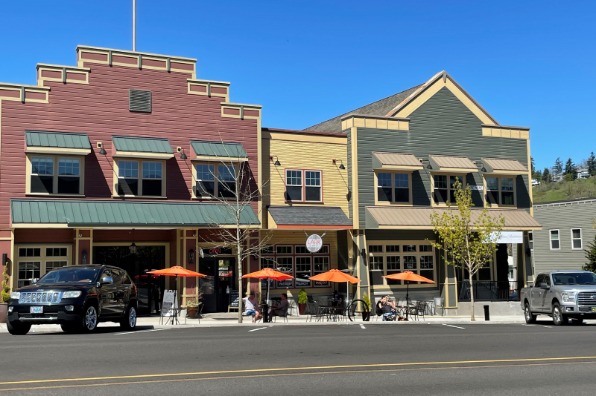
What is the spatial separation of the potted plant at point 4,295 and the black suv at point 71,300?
7670 mm

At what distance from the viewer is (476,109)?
121ft

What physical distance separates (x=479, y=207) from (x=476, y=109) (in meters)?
5.25

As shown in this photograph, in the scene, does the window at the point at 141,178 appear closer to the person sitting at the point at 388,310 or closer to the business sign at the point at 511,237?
the person sitting at the point at 388,310

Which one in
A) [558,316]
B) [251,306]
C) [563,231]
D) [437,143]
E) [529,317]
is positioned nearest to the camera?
[558,316]

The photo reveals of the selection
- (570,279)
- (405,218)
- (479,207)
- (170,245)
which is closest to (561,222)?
(479,207)

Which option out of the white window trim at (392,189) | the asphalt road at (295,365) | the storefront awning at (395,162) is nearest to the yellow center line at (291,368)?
the asphalt road at (295,365)

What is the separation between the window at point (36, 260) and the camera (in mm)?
26844

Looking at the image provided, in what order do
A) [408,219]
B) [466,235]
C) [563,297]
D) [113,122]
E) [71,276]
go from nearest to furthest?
1. [71,276]
2. [563,297]
3. [113,122]
4. [466,235]
5. [408,219]

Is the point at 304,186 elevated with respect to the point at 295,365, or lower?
elevated

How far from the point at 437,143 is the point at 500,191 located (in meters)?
4.56

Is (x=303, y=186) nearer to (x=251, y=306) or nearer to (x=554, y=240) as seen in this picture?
(x=251, y=306)

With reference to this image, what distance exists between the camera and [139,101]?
95.8 ft

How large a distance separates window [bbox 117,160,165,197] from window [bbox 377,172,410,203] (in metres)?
10.6

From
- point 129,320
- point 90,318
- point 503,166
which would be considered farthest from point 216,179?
point 503,166
